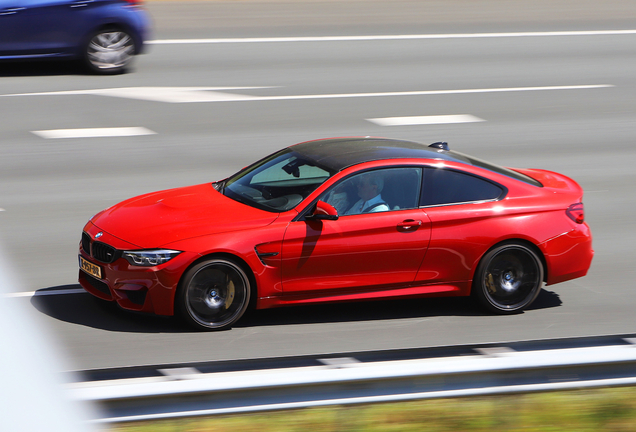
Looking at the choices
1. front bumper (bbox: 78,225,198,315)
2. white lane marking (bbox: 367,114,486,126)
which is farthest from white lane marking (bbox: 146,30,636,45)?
front bumper (bbox: 78,225,198,315)

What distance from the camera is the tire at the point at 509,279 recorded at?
268 inches

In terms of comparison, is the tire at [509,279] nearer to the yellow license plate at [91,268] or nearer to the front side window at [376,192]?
the front side window at [376,192]

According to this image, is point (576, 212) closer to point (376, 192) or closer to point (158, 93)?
point (376, 192)

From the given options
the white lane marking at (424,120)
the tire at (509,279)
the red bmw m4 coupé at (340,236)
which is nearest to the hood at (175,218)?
the red bmw m4 coupé at (340,236)

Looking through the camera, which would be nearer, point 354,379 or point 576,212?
point 354,379

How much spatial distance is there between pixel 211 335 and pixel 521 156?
6611 millimetres

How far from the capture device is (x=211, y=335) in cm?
620

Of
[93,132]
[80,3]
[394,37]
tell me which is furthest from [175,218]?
[394,37]

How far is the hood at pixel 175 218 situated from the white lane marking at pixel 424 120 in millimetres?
6203

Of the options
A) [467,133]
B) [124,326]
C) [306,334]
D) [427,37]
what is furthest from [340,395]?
[427,37]

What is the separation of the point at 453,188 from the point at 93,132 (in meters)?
6.34

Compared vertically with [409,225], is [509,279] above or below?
below

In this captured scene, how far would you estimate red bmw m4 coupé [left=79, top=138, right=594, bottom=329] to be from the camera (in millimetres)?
6188

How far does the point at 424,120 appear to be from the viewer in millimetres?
12977
